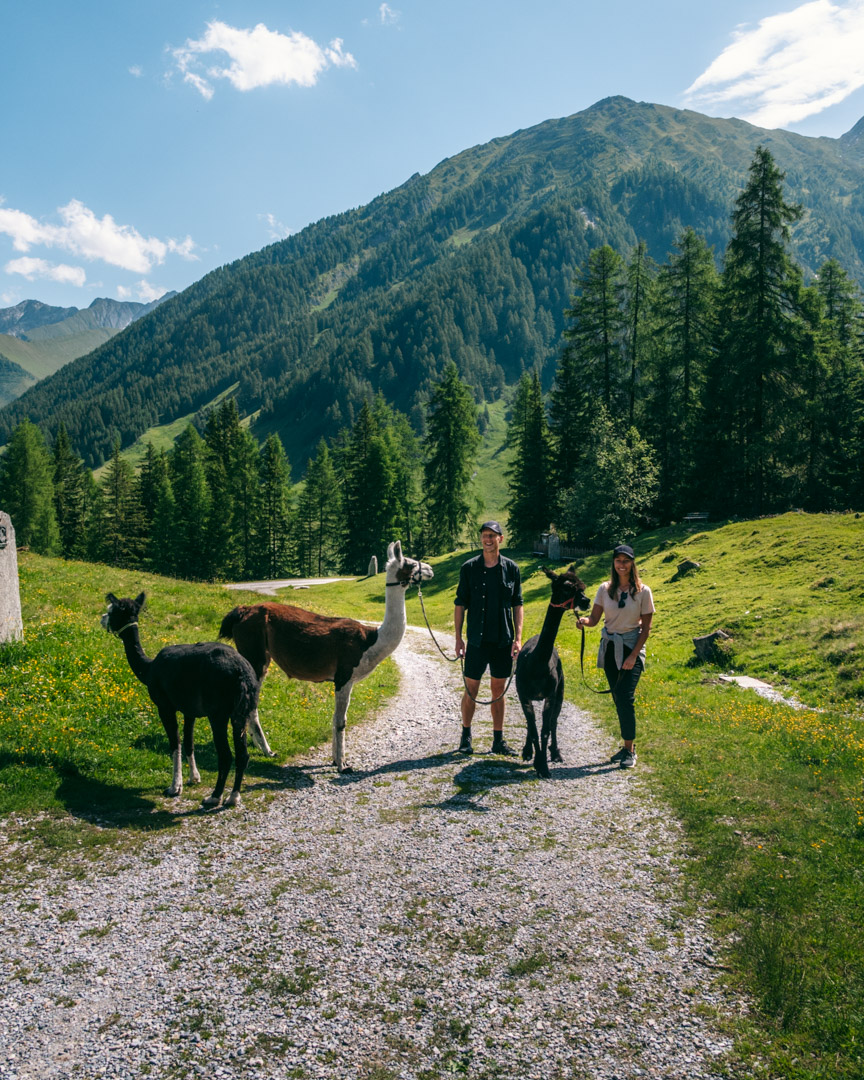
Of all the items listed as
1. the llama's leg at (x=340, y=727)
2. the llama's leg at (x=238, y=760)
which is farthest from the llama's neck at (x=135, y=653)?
the llama's leg at (x=340, y=727)

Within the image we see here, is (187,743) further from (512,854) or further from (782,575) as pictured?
(782,575)

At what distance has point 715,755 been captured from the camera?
10.5 metres

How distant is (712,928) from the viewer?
600 centimetres

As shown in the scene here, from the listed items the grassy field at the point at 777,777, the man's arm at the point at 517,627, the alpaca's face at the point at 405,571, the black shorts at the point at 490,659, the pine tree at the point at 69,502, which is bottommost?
the grassy field at the point at 777,777

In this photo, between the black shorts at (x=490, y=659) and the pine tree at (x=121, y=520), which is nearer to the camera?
the black shorts at (x=490, y=659)

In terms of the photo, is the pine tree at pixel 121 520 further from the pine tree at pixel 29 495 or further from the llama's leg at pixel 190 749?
the llama's leg at pixel 190 749

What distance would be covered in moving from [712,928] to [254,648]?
7.70 meters

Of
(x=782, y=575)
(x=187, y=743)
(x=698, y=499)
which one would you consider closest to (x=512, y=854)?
(x=187, y=743)

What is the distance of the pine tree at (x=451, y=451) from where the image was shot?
201 feet

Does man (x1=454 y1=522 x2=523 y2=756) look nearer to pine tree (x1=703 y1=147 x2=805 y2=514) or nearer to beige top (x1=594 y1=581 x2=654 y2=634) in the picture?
beige top (x1=594 y1=581 x2=654 y2=634)

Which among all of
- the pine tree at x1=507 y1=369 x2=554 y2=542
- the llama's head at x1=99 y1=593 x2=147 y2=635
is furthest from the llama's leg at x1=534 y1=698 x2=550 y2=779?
the pine tree at x1=507 y1=369 x2=554 y2=542

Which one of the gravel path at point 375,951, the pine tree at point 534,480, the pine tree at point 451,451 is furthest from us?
the pine tree at point 451,451

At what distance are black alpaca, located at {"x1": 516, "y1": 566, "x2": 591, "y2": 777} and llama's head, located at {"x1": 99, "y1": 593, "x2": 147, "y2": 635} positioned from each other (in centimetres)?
603

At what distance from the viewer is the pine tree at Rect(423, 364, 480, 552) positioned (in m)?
61.4
